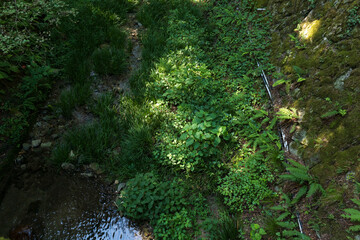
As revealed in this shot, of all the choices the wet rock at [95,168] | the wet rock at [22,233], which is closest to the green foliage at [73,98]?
the wet rock at [95,168]

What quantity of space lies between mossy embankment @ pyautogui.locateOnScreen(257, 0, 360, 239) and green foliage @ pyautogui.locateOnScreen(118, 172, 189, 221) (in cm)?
170

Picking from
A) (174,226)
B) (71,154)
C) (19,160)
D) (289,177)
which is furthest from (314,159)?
(19,160)

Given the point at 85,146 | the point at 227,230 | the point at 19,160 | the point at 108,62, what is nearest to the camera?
the point at 227,230

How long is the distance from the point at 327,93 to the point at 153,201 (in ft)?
9.76

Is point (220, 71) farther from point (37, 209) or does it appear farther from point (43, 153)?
point (37, 209)

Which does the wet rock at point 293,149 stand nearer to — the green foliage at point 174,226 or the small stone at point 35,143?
the green foliage at point 174,226

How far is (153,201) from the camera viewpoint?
3.17 meters

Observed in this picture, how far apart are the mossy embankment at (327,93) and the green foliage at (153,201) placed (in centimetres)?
170

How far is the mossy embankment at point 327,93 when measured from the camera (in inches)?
104

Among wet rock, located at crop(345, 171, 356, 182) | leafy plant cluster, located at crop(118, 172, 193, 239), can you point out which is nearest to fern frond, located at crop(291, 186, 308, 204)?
wet rock, located at crop(345, 171, 356, 182)

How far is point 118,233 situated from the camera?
317cm

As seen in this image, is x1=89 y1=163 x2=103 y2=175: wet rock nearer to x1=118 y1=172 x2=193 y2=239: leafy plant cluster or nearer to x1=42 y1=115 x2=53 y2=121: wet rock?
x1=118 y1=172 x2=193 y2=239: leafy plant cluster

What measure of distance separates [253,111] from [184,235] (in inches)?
91.8

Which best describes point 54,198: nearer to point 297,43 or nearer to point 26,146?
point 26,146
